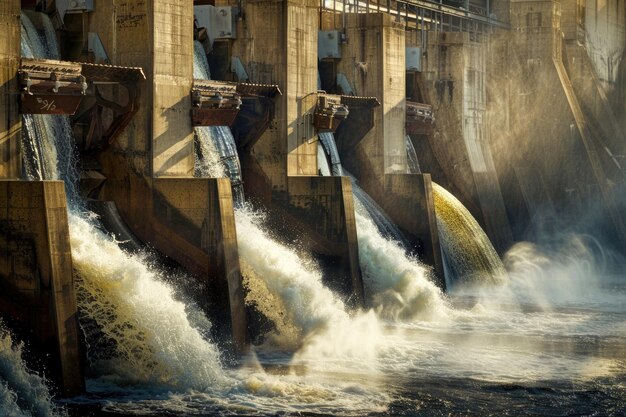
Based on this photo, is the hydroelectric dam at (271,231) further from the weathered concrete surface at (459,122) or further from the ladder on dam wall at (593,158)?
the ladder on dam wall at (593,158)

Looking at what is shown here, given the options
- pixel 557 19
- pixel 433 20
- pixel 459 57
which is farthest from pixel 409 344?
pixel 557 19

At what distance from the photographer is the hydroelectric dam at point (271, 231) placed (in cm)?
1952

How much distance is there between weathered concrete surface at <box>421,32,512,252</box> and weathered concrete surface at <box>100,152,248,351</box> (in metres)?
18.3

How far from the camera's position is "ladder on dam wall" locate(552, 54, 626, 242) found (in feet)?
152

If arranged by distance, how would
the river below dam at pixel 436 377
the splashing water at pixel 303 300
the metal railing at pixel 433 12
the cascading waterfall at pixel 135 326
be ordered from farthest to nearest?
1. the metal railing at pixel 433 12
2. the splashing water at pixel 303 300
3. the cascading waterfall at pixel 135 326
4. the river below dam at pixel 436 377

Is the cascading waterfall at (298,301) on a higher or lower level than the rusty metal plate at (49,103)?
lower

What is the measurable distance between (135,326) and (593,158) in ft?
97.9

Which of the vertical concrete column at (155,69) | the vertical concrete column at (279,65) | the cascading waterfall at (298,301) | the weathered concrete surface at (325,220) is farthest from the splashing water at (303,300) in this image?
the vertical concrete column at (279,65)

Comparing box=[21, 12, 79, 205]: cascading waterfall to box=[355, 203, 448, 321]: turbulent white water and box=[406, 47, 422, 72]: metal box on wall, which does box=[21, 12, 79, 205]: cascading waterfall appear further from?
box=[406, 47, 422, 72]: metal box on wall

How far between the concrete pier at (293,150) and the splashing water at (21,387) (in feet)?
39.0

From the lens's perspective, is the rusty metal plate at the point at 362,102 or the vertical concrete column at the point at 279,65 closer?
the vertical concrete column at the point at 279,65

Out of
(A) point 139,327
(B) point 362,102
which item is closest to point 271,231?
(B) point 362,102

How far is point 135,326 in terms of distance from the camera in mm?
20500

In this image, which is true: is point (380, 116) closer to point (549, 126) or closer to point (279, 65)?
point (279, 65)
